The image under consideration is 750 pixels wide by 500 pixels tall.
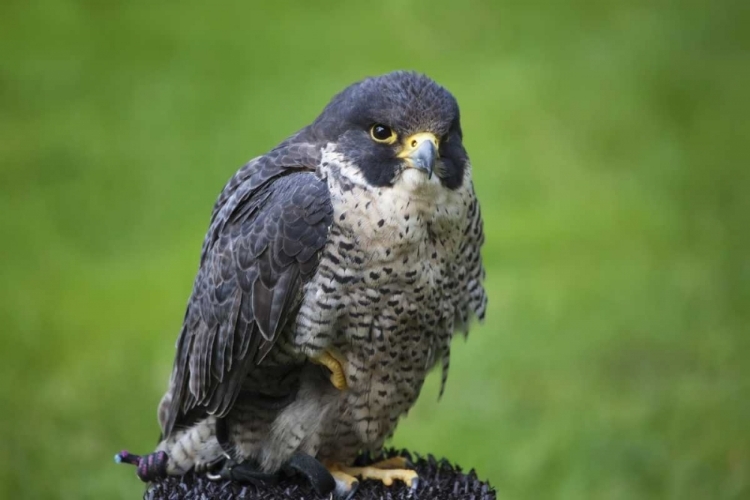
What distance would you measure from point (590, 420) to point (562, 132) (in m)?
1.52

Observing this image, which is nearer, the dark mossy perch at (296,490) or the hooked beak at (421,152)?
the hooked beak at (421,152)

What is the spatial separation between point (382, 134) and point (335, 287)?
1.36 feet

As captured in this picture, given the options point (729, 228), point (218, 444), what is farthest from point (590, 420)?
point (218, 444)

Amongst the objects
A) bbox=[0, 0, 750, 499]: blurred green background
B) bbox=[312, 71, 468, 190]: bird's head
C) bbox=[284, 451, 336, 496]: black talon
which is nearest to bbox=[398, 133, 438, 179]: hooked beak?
bbox=[312, 71, 468, 190]: bird's head

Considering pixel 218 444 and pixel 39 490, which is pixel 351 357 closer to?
pixel 218 444

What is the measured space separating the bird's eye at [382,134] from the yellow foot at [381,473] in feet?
3.37

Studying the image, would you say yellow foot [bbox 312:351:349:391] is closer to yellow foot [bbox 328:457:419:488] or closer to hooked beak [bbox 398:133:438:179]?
yellow foot [bbox 328:457:419:488]

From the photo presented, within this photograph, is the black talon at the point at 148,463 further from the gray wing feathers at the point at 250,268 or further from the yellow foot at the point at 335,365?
the yellow foot at the point at 335,365

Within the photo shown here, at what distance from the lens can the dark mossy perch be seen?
2.61 meters

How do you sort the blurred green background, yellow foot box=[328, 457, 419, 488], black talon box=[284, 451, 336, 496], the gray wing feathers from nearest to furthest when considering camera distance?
1. the gray wing feathers
2. black talon box=[284, 451, 336, 496]
3. yellow foot box=[328, 457, 419, 488]
4. the blurred green background

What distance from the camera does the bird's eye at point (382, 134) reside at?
7.72 feet

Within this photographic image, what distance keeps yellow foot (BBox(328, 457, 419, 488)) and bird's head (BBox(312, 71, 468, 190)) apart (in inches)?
35.5

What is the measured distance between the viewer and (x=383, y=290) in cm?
239

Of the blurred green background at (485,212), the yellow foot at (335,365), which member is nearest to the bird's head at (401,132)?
the yellow foot at (335,365)
